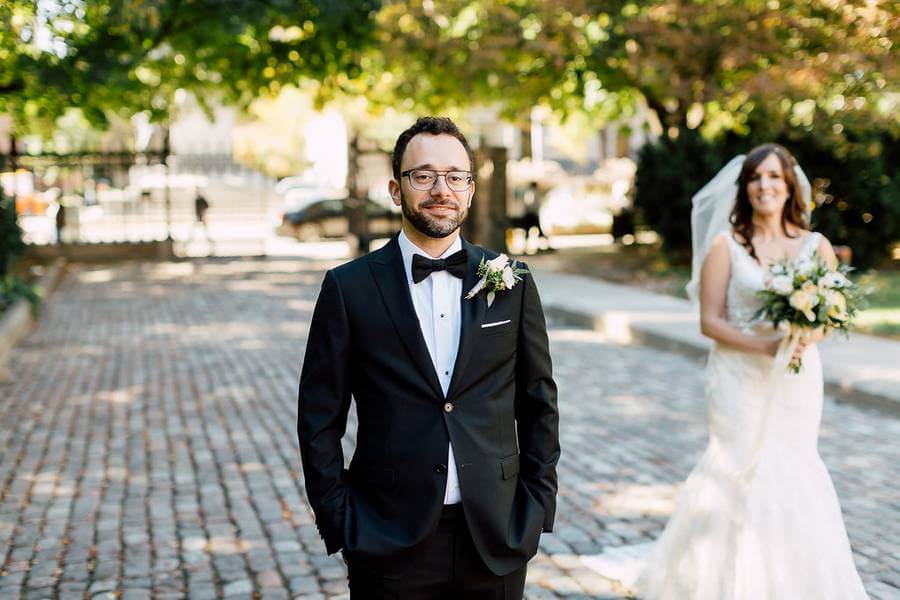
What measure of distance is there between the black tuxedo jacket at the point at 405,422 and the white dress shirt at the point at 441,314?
1.4 inches

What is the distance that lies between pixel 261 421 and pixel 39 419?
1968mm

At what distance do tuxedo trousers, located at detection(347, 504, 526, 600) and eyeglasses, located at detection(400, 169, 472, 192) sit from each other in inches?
35.8

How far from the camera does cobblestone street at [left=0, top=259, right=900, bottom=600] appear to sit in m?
5.52

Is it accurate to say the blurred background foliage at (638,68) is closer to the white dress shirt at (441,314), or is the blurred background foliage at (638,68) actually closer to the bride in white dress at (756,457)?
the bride in white dress at (756,457)

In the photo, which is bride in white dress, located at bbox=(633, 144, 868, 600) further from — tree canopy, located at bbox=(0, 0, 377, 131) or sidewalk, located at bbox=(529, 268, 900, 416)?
tree canopy, located at bbox=(0, 0, 377, 131)

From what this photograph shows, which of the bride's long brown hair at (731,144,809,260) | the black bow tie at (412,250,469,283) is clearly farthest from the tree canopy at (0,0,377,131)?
the black bow tie at (412,250,469,283)

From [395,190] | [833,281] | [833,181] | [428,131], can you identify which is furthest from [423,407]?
[833,181]

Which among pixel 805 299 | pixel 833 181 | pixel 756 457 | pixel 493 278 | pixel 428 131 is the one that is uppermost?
pixel 833 181

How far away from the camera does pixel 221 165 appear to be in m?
30.2

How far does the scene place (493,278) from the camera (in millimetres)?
3086

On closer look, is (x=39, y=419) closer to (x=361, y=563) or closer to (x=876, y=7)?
(x=361, y=563)

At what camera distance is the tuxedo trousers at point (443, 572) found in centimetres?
304

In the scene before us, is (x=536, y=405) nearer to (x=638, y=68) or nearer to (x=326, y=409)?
(x=326, y=409)

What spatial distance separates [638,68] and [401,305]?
15.3 m
